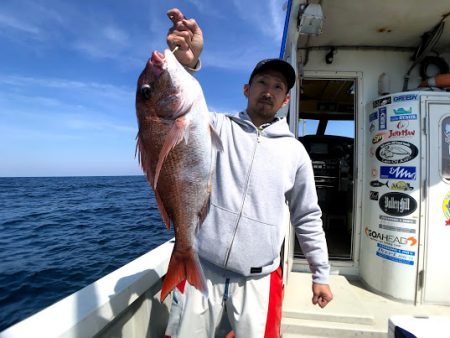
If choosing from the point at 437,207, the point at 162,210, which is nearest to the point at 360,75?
the point at 437,207

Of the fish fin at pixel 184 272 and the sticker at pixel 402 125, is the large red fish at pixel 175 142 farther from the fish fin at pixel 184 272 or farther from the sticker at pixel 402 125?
the sticker at pixel 402 125

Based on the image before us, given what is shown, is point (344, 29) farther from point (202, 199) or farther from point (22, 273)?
point (22, 273)

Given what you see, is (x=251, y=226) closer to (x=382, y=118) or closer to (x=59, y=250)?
(x=382, y=118)

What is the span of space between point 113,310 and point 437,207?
11.7 ft

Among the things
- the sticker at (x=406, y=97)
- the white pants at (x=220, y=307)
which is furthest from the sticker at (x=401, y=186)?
the white pants at (x=220, y=307)

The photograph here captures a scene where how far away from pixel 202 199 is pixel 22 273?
24.8 feet

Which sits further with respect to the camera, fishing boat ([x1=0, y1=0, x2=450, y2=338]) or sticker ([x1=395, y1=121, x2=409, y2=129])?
sticker ([x1=395, y1=121, x2=409, y2=129])

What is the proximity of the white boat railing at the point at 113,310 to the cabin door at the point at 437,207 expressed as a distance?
9.85ft

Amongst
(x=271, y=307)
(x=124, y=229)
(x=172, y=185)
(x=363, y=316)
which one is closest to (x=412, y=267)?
(x=363, y=316)

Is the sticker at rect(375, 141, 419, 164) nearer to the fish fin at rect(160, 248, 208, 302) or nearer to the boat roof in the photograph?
the boat roof

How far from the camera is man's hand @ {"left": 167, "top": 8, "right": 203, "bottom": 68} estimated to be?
143 centimetres

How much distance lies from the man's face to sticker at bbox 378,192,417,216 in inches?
100

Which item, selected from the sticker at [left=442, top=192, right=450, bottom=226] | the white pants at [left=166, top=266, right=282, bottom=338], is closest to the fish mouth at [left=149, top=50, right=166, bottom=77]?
the white pants at [left=166, top=266, right=282, bottom=338]

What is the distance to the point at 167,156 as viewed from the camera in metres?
1.29
